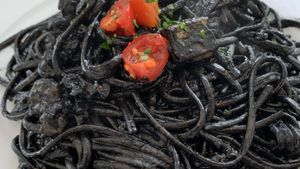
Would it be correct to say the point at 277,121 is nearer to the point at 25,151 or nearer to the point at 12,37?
the point at 25,151

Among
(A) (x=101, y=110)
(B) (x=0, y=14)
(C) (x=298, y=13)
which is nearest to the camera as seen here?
(A) (x=101, y=110)

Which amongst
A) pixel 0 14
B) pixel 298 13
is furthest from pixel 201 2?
pixel 0 14

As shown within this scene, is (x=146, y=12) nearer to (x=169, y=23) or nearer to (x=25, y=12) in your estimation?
(x=169, y=23)

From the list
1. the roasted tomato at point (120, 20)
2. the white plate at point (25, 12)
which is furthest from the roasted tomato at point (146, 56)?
the white plate at point (25, 12)

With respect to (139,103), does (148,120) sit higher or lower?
lower

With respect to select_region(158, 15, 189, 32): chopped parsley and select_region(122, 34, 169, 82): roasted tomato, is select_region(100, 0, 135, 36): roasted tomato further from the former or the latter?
select_region(158, 15, 189, 32): chopped parsley

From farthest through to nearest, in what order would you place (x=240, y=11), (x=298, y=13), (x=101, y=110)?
1. (x=298, y=13)
2. (x=240, y=11)
3. (x=101, y=110)
